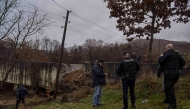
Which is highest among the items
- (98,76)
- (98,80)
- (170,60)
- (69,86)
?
(170,60)

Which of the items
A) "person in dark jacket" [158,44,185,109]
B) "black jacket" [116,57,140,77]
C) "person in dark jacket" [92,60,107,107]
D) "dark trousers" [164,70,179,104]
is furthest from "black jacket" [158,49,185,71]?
"person in dark jacket" [92,60,107,107]

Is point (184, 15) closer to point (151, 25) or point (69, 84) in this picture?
point (151, 25)

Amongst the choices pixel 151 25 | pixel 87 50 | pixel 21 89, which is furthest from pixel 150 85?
pixel 87 50

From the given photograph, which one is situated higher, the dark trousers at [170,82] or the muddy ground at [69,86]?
the dark trousers at [170,82]

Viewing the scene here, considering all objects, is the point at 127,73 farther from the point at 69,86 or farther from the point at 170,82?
the point at 69,86

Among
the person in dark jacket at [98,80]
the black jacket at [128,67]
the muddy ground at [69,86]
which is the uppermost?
the black jacket at [128,67]

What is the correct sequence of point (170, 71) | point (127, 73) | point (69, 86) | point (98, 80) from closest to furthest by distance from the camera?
1. point (170, 71)
2. point (127, 73)
3. point (98, 80)
4. point (69, 86)

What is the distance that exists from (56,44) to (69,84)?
5043 cm

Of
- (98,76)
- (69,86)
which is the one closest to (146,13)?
(98,76)

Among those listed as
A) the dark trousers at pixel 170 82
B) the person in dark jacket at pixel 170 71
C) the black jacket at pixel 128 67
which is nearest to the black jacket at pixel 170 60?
the person in dark jacket at pixel 170 71

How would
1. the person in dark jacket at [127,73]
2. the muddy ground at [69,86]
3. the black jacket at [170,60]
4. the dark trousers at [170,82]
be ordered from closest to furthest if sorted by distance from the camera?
the dark trousers at [170,82]
the black jacket at [170,60]
the person in dark jacket at [127,73]
the muddy ground at [69,86]

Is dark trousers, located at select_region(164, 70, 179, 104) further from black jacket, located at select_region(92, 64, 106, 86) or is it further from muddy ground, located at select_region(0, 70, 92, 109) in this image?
muddy ground, located at select_region(0, 70, 92, 109)

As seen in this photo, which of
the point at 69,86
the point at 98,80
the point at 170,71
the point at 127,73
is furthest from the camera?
the point at 69,86

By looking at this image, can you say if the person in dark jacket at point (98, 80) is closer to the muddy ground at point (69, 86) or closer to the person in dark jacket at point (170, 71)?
the person in dark jacket at point (170, 71)
